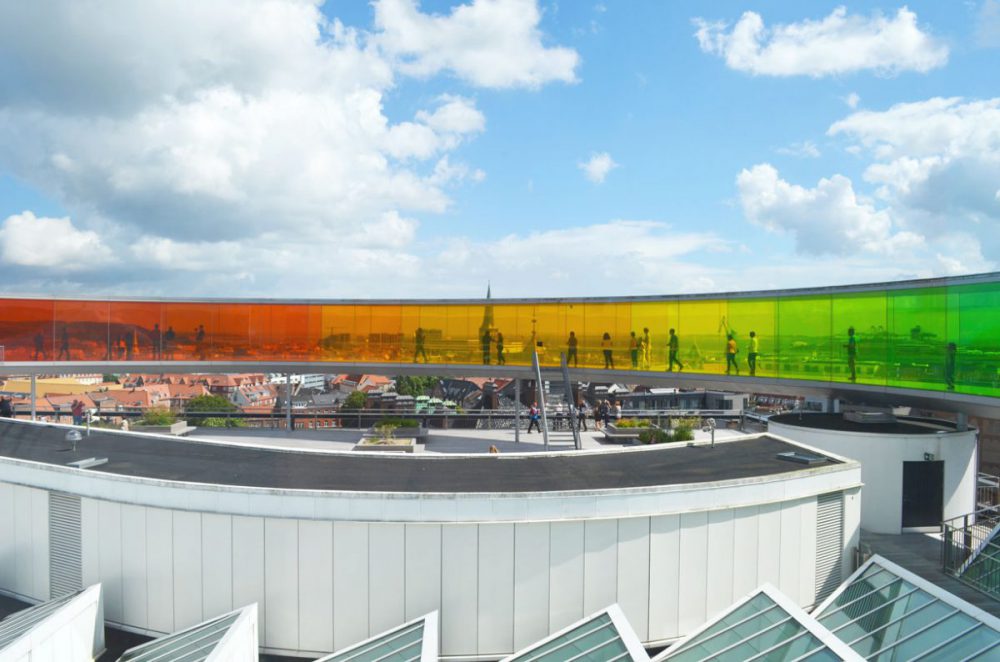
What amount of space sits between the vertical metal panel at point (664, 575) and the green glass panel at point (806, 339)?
1023 cm

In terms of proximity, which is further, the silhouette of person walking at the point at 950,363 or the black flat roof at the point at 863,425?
the black flat roof at the point at 863,425

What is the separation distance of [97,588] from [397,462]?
226 inches

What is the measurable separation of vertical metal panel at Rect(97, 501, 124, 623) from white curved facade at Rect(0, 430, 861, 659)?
0.11 ft

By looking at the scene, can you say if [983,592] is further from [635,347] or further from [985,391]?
[635,347]

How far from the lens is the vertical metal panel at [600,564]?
995 cm

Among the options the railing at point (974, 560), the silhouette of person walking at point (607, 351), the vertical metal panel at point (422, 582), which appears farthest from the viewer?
the silhouette of person walking at point (607, 351)

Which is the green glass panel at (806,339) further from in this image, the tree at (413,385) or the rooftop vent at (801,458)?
the tree at (413,385)

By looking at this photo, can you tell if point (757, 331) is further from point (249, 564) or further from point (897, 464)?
point (249, 564)

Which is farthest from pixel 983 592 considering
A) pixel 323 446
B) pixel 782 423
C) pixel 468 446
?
pixel 323 446

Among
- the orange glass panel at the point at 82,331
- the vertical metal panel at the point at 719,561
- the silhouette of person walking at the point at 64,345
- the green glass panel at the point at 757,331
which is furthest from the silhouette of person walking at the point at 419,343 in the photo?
the vertical metal panel at the point at 719,561

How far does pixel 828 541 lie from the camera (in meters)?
11.9

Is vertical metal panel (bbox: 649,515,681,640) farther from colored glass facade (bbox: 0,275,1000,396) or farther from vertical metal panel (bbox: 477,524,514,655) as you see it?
colored glass facade (bbox: 0,275,1000,396)

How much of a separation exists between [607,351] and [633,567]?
1358cm

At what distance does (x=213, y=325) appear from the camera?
84.0 ft
